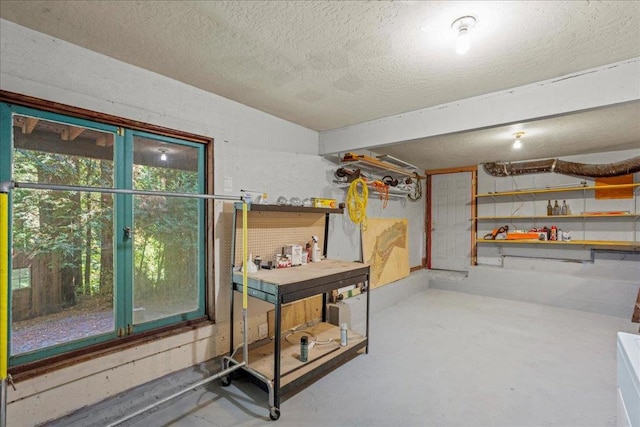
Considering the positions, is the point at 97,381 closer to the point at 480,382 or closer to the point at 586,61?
the point at 480,382

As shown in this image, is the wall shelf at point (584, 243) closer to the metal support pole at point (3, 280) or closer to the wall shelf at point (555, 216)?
the wall shelf at point (555, 216)

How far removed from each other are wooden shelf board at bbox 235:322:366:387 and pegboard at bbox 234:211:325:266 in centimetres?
79

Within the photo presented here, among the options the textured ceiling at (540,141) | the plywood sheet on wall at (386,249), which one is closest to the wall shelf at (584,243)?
the textured ceiling at (540,141)

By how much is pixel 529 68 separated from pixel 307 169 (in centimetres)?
220

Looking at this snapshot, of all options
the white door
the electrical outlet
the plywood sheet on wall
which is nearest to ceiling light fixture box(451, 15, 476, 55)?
the electrical outlet

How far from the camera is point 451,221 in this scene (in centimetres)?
579

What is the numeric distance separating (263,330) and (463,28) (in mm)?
2840

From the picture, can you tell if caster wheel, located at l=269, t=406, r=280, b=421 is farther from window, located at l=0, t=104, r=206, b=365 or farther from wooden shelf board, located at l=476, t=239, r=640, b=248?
wooden shelf board, located at l=476, t=239, r=640, b=248

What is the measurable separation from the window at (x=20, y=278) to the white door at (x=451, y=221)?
592 centimetres

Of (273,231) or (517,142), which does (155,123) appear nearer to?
(273,231)

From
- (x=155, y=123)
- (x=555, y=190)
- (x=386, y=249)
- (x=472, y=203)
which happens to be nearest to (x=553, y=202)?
(x=555, y=190)

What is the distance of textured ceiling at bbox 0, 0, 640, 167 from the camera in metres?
1.47

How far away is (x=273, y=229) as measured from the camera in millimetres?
2881

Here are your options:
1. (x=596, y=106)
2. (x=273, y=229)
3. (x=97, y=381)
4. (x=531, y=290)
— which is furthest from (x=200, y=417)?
(x=531, y=290)
